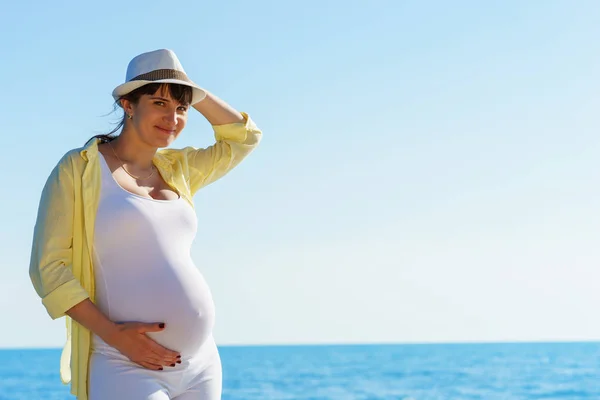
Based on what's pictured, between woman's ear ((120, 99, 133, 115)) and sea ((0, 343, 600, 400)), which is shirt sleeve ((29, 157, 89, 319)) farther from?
sea ((0, 343, 600, 400))

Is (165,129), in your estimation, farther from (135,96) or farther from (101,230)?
(101,230)

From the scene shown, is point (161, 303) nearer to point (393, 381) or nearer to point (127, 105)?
point (127, 105)

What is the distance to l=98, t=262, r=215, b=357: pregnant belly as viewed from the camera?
8.52 ft

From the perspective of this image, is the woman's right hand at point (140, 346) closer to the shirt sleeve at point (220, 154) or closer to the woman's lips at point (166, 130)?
the woman's lips at point (166, 130)

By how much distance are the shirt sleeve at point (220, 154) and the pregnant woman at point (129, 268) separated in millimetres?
344

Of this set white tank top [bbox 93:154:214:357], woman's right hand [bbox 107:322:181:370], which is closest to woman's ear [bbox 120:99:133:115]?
white tank top [bbox 93:154:214:357]

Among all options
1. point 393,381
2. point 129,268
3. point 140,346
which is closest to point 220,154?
point 129,268

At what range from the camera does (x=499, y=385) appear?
86.5 feet

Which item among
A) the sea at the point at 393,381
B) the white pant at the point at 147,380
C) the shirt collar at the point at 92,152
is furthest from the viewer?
the sea at the point at 393,381

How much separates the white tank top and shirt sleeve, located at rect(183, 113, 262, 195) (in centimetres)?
49

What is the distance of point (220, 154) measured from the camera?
3.19m

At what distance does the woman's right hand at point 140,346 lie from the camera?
2516mm

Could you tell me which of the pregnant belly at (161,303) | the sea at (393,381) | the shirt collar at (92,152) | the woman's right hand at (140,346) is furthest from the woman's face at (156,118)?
the sea at (393,381)

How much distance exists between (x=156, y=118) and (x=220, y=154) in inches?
19.0
